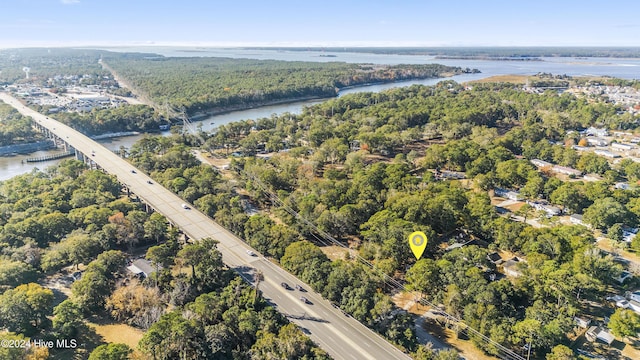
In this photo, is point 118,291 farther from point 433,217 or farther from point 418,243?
point 433,217

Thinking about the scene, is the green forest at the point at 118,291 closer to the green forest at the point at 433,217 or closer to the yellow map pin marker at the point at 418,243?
the green forest at the point at 433,217

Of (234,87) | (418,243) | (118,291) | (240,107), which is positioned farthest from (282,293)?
(234,87)

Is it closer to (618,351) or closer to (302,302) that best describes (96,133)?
(302,302)

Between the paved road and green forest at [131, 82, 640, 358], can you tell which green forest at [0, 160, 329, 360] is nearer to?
the paved road

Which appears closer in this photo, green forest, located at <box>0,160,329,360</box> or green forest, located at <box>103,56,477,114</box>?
green forest, located at <box>0,160,329,360</box>

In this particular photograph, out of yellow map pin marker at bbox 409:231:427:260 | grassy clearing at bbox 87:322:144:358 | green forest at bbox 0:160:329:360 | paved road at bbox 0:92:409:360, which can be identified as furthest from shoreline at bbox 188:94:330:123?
yellow map pin marker at bbox 409:231:427:260

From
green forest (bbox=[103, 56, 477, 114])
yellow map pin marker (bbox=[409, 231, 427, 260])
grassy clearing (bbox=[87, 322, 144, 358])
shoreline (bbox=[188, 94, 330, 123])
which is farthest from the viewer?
green forest (bbox=[103, 56, 477, 114])

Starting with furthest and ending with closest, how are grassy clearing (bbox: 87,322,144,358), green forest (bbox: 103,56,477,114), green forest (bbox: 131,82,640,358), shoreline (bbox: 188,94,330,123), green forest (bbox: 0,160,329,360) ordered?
green forest (bbox: 103,56,477,114) < shoreline (bbox: 188,94,330,123) < green forest (bbox: 131,82,640,358) < grassy clearing (bbox: 87,322,144,358) < green forest (bbox: 0,160,329,360)

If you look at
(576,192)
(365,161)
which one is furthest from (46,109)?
(576,192)
